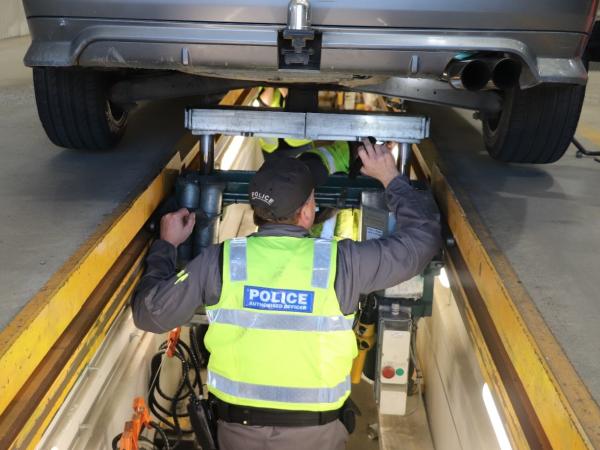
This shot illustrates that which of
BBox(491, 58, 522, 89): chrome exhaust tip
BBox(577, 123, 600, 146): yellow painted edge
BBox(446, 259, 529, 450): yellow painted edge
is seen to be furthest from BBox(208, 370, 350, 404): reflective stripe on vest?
BBox(577, 123, 600, 146): yellow painted edge

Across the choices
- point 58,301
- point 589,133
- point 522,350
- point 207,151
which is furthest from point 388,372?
point 589,133

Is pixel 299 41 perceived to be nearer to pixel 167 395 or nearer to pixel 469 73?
pixel 469 73

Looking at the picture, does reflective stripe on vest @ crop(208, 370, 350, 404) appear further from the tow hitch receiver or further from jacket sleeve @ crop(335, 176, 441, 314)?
the tow hitch receiver

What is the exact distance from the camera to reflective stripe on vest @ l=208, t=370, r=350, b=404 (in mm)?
2166

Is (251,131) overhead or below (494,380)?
overhead

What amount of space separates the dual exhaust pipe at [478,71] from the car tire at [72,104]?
151 cm

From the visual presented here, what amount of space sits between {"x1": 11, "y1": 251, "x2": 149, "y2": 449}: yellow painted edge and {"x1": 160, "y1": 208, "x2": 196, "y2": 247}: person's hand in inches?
4.9

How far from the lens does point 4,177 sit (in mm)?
2693

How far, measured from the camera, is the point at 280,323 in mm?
2068

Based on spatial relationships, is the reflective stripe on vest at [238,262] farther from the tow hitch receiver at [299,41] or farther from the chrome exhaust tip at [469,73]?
the chrome exhaust tip at [469,73]

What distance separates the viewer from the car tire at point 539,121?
9.04ft

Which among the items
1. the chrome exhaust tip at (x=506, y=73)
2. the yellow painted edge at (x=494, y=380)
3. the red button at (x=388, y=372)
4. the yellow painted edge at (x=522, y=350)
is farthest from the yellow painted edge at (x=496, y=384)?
the chrome exhaust tip at (x=506, y=73)

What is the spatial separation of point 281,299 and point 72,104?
1.39m

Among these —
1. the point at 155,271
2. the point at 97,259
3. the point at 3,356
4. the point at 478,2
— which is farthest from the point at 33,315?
the point at 478,2
